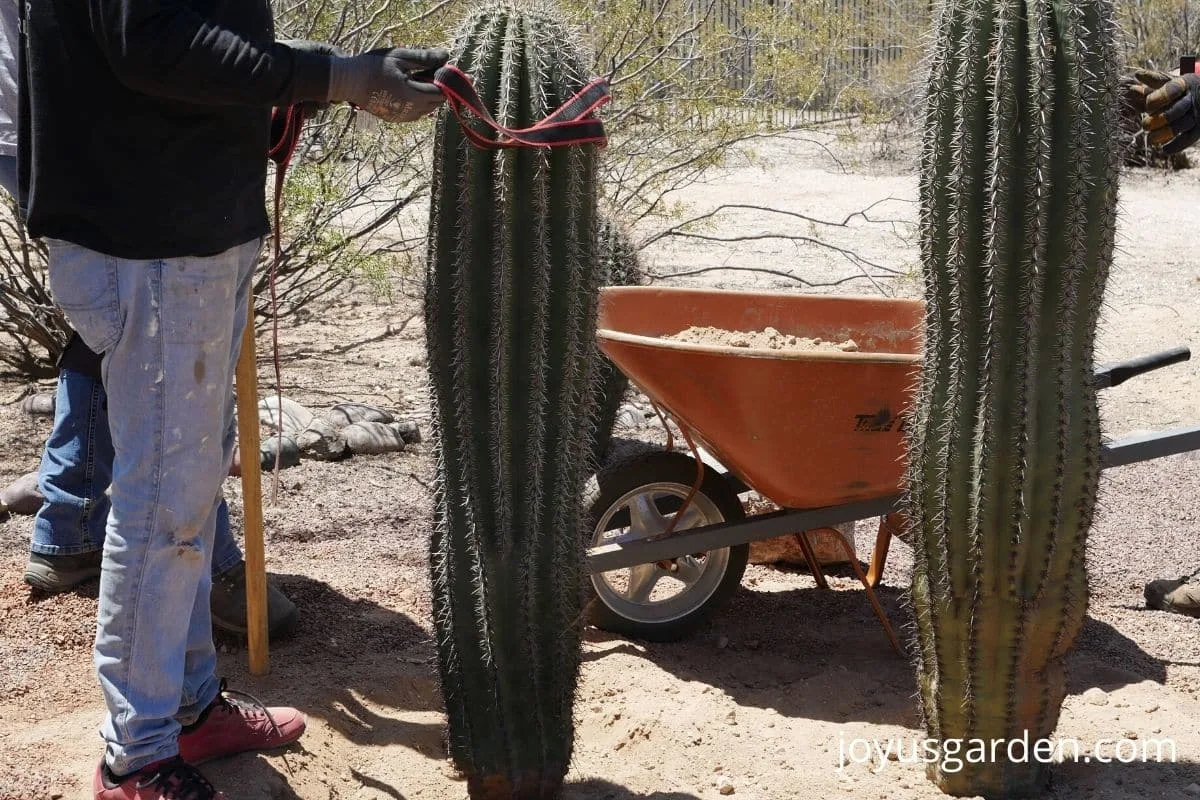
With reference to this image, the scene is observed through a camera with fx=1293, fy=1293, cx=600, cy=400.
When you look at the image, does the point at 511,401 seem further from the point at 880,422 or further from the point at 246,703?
the point at 880,422

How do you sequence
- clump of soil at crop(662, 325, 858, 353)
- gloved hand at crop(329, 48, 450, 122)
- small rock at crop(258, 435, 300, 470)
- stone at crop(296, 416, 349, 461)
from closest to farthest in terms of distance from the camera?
gloved hand at crop(329, 48, 450, 122) < clump of soil at crop(662, 325, 858, 353) < small rock at crop(258, 435, 300, 470) < stone at crop(296, 416, 349, 461)

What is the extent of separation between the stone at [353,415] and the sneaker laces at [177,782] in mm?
2805

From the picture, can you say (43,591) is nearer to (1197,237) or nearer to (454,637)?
(454,637)

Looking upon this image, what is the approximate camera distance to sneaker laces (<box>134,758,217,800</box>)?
2.46 meters

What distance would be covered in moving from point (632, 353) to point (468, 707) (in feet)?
3.84

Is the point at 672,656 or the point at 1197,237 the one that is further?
the point at 1197,237

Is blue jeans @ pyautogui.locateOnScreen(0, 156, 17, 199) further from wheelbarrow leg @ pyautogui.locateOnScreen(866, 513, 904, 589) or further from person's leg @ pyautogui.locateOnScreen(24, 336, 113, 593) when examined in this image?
wheelbarrow leg @ pyautogui.locateOnScreen(866, 513, 904, 589)

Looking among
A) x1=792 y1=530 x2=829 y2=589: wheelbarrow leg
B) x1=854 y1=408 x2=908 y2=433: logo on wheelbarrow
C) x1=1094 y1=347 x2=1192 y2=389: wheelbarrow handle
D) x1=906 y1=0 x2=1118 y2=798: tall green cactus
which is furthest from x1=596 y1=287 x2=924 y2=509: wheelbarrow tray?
x1=906 y1=0 x2=1118 y2=798: tall green cactus

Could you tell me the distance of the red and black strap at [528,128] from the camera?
90.2 inches

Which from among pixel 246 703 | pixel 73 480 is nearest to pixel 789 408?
pixel 246 703

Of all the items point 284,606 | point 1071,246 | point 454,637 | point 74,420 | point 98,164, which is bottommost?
point 284,606

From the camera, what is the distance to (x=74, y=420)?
3.48m

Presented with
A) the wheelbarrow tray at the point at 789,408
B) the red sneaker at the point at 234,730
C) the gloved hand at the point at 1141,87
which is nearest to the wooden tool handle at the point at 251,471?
the red sneaker at the point at 234,730

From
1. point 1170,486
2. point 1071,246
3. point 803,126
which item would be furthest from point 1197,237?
point 1071,246
